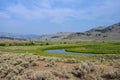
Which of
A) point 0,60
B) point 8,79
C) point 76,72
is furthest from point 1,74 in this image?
point 76,72

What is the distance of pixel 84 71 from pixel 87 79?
30.3 inches

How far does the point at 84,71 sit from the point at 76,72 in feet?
2.17

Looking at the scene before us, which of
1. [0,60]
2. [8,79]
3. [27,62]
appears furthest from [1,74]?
[0,60]

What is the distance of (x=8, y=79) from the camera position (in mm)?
20438

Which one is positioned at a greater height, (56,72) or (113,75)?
(56,72)

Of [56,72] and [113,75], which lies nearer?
[113,75]

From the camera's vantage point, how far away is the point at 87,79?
62.8ft

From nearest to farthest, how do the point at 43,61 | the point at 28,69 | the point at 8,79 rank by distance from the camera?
the point at 8,79
the point at 28,69
the point at 43,61

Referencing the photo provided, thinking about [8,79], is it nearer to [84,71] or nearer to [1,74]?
[1,74]

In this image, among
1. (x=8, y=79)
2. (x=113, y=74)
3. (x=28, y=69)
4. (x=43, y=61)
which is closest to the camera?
(x=113, y=74)

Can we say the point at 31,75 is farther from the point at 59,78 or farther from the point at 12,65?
the point at 12,65

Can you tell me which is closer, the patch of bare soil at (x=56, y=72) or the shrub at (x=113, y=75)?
the shrub at (x=113, y=75)

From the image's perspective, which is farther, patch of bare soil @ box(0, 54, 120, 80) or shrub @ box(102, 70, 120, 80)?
patch of bare soil @ box(0, 54, 120, 80)

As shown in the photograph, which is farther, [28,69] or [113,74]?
[28,69]
